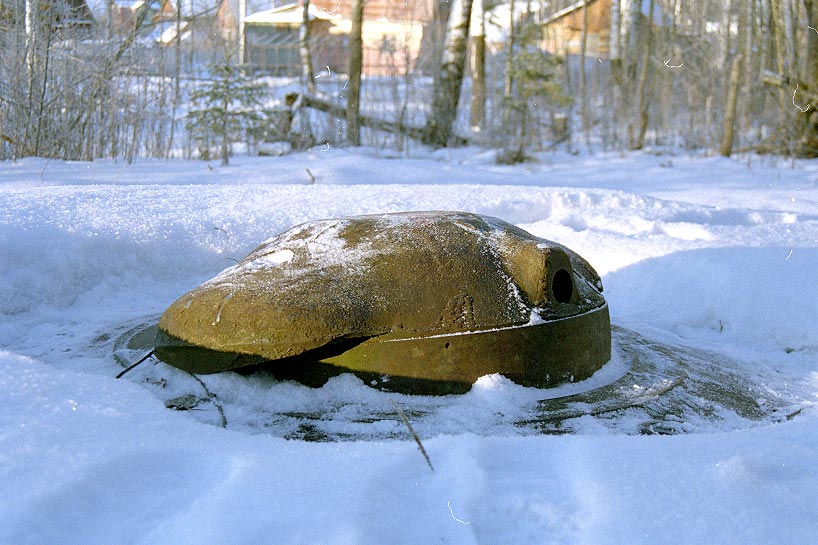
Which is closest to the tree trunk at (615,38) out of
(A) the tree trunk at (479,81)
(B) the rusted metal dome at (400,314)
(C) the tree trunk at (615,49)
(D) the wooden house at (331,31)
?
(C) the tree trunk at (615,49)

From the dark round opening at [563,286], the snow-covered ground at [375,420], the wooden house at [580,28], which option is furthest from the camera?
the wooden house at [580,28]

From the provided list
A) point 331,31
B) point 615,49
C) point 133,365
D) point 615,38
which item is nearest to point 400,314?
point 133,365

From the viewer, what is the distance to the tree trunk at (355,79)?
13461mm

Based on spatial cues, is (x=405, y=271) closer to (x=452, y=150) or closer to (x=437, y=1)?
A: (x=452, y=150)

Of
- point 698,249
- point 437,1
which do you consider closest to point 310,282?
point 698,249

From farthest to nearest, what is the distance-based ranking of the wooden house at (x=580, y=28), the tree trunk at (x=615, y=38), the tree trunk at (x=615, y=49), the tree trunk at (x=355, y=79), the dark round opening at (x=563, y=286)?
the wooden house at (x=580, y=28), the tree trunk at (x=615, y=38), the tree trunk at (x=615, y=49), the tree trunk at (x=355, y=79), the dark round opening at (x=563, y=286)

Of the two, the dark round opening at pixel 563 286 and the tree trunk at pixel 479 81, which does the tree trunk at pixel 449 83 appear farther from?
the dark round opening at pixel 563 286

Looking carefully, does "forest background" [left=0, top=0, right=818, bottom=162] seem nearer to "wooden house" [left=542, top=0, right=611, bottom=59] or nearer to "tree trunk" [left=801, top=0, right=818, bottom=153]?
"tree trunk" [left=801, top=0, right=818, bottom=153]

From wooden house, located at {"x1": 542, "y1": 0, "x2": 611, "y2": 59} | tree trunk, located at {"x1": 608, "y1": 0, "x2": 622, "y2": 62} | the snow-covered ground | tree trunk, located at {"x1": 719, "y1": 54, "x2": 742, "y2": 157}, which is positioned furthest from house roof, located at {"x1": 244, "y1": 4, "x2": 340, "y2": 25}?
the snow-covered ground

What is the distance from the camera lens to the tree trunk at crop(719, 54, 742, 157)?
11.3 meters

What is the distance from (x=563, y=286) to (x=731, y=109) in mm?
10022

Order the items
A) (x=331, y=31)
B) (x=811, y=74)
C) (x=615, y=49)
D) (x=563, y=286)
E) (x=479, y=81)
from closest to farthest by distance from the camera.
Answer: (x=563, y=286), (x=811, y=74), (x=479, y=81), (x=615, y=49), (x=331, y=31)

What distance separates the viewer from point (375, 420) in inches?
94.7

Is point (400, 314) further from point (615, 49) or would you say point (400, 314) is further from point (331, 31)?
point (331, 31)
